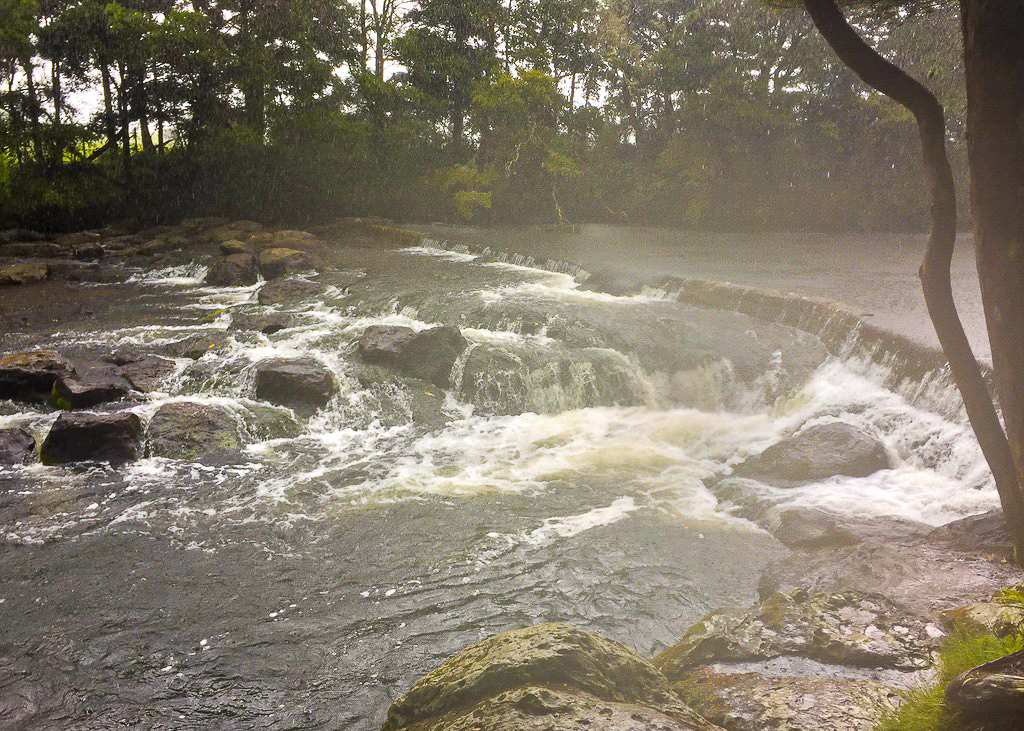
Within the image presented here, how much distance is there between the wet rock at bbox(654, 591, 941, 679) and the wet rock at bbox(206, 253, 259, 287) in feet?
46.7

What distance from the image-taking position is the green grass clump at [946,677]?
9.65 ft

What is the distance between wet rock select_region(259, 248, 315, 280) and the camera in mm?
17138

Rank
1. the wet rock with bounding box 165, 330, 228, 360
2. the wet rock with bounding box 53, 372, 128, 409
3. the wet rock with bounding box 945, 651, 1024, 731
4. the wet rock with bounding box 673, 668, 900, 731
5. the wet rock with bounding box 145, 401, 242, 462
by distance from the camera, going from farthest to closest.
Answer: the wet rock with bounding box 165, 330, 228, 360 → the wet rock with bounding box 53, 372, 128, 409 → the wet rock with bounding box 145, 401, 242, 462 → the wet rock with bounding box 673, 668, 900, 731 → the wet rock with bounding box 945, 651, 1024, 731

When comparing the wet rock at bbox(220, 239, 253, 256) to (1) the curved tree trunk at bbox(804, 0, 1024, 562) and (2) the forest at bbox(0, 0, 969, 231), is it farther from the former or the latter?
(1) the curved tree trunk at bbox(804, 0, 1024, 562)

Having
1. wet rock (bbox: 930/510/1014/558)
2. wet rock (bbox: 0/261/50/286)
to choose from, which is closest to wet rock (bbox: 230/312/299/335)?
wet rock (bbox: 0/261/50/286)

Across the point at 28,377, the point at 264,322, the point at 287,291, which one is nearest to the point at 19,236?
the point at 287,291

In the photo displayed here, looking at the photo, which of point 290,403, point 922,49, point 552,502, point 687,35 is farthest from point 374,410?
point 687,35

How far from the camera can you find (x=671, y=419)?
9812 millimetres

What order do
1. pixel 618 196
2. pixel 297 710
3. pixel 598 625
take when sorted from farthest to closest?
1. pixel 618 196
2. pixel 598 625
3. pixel 297 710

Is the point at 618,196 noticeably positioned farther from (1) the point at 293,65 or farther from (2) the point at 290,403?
(2) the point at 290,403

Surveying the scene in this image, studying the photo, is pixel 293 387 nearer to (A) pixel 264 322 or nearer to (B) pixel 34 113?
(A) pixel 264 322

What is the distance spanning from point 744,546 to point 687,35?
928 inches

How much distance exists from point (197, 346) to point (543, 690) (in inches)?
366

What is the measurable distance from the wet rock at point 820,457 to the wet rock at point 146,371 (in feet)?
24.0
